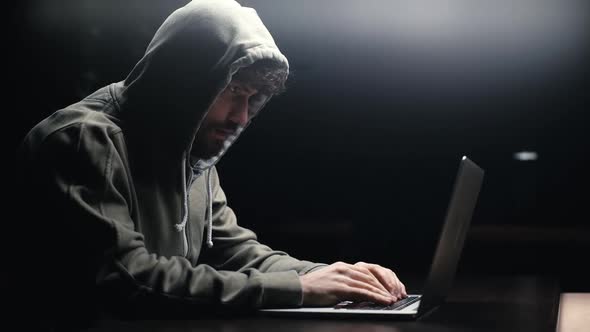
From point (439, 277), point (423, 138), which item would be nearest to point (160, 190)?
point (439, 277)

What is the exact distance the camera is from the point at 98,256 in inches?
52.6

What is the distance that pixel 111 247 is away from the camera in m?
1.33

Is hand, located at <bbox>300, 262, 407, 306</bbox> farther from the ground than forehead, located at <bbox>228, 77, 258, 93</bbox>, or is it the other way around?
forehead, located at <bbox>228, 77, 258, 93</bbox>

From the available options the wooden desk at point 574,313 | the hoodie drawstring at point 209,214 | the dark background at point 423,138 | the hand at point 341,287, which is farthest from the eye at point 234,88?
the dark background at point 423,138

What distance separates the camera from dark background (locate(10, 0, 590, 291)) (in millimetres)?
2816

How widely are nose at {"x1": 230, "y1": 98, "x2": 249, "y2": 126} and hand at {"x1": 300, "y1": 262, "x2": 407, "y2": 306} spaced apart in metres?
0.33

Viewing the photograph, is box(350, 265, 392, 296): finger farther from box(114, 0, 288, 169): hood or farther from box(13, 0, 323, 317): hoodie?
box(114, 0, 288, 169): hood

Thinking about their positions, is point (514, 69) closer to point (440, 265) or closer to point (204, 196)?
point (204, 196)

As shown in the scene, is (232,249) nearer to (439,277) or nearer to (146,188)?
(146,188)

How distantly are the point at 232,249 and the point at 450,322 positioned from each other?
570 mm

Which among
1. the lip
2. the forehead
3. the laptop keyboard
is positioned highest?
the forehead

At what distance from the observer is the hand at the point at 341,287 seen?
1.39m

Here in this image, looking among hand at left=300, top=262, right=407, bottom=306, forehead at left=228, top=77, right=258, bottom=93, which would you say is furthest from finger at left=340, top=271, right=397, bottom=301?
forehead at left=228, top=77, right=258, bottom=93

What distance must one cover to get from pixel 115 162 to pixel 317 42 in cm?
142
